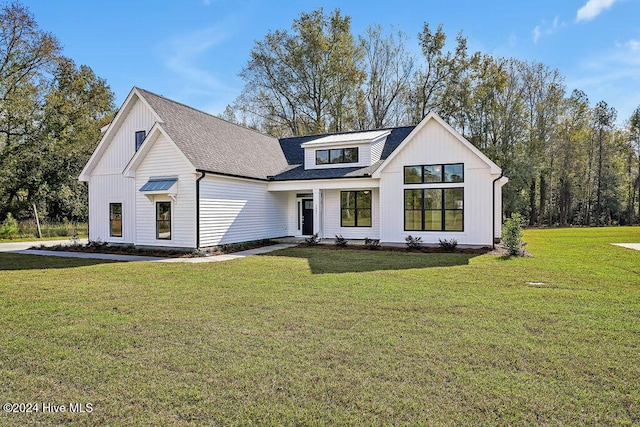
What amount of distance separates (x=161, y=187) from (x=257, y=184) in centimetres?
456

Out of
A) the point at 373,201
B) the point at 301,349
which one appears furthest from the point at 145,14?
the point at 301,349

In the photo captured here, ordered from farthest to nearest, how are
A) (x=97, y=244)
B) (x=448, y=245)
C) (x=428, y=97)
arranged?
(x=428, y=97) → (x=97, y=244) → (x=448, y=245)

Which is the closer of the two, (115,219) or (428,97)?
(115,219)

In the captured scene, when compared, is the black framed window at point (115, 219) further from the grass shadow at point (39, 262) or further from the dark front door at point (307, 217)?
the dark front door at point (307, 217)

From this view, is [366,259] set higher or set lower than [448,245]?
lower

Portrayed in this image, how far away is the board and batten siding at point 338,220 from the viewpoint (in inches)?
680

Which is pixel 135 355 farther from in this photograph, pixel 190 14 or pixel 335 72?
pixel 335 72

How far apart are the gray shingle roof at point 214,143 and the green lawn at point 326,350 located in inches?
289

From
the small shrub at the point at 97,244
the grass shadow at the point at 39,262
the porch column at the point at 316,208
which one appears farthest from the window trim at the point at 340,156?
the small shrub at the point at 97,244

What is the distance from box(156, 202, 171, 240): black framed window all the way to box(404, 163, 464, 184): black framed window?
9843 mm

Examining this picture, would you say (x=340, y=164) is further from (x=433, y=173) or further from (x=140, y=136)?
(x=140, y=136)

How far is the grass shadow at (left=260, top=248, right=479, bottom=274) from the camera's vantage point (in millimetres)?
10344

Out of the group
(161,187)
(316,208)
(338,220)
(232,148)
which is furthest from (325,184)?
(161,187)

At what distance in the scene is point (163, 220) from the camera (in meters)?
14.8
